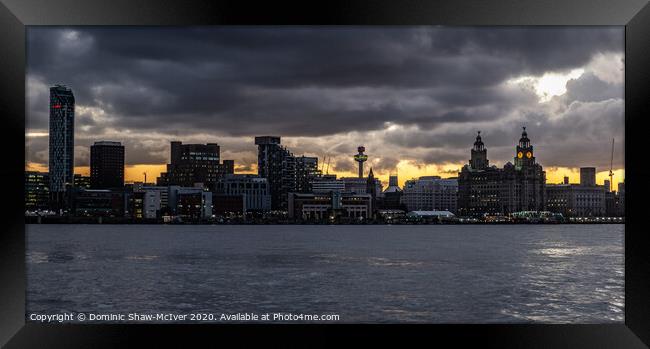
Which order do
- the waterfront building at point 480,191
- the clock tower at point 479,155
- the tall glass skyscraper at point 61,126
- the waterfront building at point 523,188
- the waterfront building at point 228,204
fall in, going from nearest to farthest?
the waterfront building at point 228,204, the waterfront building at point 523,188, the waterfront building at point 480,191, the tall glass skyscraper at point 61,126, the clock tower at point 479,155

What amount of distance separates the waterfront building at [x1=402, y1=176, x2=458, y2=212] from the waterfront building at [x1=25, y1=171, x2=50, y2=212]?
72.5m

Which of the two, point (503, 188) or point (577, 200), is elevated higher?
point (503, 188)

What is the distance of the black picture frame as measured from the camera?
6.07 metres

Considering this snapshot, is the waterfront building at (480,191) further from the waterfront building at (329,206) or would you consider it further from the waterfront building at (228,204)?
the waterfront building at (228,204)

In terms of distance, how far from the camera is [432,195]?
14538cm

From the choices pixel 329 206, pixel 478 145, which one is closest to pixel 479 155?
pixel 478 145

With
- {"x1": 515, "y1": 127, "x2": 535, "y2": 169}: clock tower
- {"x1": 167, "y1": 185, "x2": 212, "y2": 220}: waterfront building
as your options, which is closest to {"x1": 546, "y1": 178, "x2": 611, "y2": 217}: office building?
{"x1": 515, "y1": 127, "x2": 535, "y2": 169}: clock tower

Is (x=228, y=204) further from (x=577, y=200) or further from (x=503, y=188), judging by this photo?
(x=577, y=200)

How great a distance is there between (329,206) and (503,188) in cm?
3450
